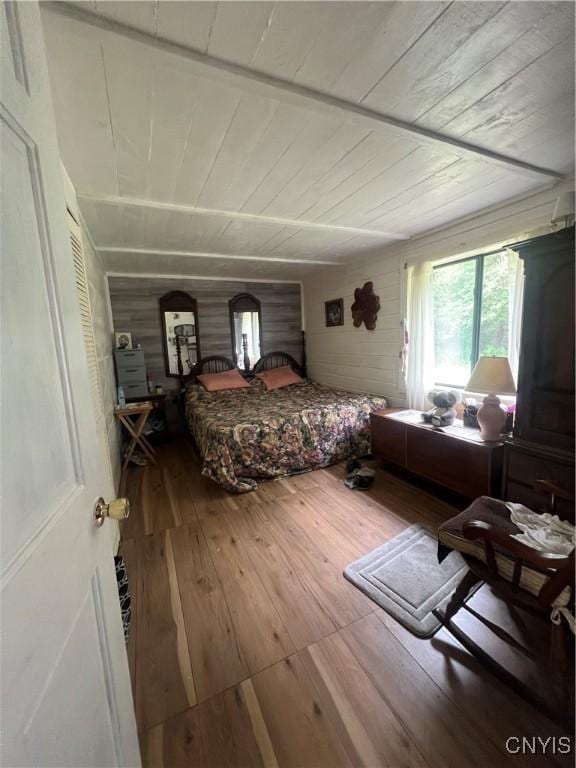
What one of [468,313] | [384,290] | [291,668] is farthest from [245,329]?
[291,668]

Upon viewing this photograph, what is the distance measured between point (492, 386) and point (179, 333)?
155 inches

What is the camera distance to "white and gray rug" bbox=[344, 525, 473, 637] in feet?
4.98

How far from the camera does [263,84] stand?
113 centimetres

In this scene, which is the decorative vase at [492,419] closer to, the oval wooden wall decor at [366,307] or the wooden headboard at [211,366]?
the oval wooden wall decor at [366,307]

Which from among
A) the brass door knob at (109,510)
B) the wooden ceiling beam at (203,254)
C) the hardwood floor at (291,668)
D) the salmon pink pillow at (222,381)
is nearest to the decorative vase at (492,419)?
the hardwood floor at (291,668)

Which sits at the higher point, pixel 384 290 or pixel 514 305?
pixel 384 290

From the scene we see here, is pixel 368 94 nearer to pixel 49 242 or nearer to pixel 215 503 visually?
pixel 49 242

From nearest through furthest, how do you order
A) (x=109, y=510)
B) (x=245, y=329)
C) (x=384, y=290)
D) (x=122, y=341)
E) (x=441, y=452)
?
1. (x=109, y=510)
2. (x=441, y=452)
3. (x=384, y=290)
4. (x=122, y=341)
5. (x=245, y=329)

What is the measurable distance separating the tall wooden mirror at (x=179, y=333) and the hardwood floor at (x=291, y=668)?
2.68 meters

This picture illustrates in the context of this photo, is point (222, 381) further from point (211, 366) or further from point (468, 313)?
point (468, 313)

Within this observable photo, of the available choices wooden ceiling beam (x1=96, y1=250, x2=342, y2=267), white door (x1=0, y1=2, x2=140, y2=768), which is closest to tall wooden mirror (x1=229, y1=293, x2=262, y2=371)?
wooden ceiling beam (x1=96, y1=250, x2=342, y2=267)

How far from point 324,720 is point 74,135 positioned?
2.64m

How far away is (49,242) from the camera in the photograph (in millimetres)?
654

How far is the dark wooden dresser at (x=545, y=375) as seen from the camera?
1.50 meters
